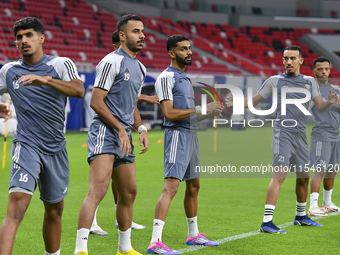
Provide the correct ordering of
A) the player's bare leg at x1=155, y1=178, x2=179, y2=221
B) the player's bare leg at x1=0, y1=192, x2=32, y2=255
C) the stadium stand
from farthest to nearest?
1. the stadium stand
2. the player's bare leg at x1=155, y1=178, x2=179, y2=221
3. the player's bare leg at x1=0, y1=192, x2=32, y2=255

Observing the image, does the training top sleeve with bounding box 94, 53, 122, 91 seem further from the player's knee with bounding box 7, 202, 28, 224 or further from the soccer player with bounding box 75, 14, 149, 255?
the player's knee with bounding box 7, 202, 28, 224

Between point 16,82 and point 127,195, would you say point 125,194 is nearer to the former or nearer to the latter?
point 127,195

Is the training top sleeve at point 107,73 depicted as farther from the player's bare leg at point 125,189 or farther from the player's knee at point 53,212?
the player's knee at point 53,212

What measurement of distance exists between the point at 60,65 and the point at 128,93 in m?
0.71

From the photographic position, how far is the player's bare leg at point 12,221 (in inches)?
138

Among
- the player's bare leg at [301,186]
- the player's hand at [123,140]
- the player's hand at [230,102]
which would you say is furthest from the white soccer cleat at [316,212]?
the player's hand at [123,140]

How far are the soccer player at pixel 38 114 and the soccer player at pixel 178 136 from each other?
4.02ft

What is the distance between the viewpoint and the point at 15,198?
12.0 ft

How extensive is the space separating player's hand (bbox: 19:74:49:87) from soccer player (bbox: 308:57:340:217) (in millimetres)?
4315

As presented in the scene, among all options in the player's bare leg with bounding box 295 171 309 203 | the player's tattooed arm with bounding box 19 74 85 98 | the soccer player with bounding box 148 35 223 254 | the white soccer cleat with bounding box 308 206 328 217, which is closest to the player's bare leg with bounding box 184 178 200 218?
the soccer player with bounding box 148 35 223 254

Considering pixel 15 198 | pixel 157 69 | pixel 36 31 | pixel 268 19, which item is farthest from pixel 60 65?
pixel 268 19

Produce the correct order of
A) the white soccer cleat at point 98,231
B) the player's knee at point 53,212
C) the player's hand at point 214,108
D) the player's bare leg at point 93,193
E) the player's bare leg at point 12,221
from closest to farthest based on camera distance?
the player's bare leg at point 12,221 < the player's knee at point 53,212 < the player's bare leg at point 93,193 < the player's hand at point 214,108 < the white soccer cleat at point 98,231

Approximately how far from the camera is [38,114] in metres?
3.82

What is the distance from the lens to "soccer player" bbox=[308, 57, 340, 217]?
6.81 meters
